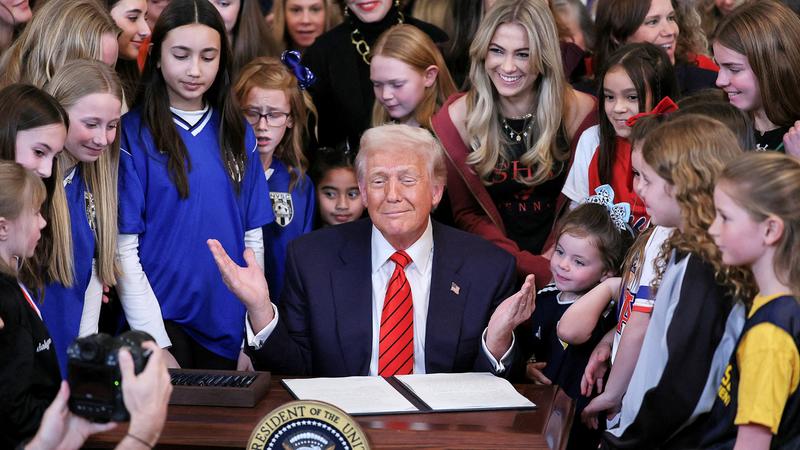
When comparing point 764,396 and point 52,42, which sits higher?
point 52,42

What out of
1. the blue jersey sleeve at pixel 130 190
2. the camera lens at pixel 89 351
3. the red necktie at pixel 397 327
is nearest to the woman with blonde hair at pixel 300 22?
the blue jersey sleeve at pixel 130 190

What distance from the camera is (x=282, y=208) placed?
4.42m

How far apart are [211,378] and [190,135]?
124 cm

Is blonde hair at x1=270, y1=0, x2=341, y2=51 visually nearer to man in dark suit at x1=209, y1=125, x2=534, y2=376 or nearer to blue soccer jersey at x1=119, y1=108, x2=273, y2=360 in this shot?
blue soccer jersey at x1=119, y1=108, x2=273, y2=360

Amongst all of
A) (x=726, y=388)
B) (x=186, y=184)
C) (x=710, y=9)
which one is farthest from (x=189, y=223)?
(x=710, y=9)

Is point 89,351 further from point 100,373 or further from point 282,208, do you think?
point 282,208

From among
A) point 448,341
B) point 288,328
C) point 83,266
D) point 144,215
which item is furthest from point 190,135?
point 448,341

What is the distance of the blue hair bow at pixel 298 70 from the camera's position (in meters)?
4.57

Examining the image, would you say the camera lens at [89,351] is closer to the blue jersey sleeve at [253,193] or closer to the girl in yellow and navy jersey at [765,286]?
the girl in yellow and navy jersey at [765,286]

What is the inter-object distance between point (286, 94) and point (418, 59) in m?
0.55

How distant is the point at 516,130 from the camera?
438 cm

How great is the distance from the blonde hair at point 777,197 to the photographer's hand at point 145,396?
1335 millimetres

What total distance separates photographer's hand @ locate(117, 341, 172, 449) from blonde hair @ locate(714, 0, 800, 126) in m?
2.22

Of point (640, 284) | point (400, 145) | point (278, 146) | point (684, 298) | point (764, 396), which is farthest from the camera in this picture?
point (278, 146)
